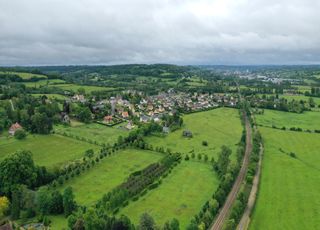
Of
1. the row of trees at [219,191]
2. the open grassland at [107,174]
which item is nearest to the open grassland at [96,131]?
the open grassland at [107,174]

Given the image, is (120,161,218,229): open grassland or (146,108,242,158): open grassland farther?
(146,108,242,158): open grassland

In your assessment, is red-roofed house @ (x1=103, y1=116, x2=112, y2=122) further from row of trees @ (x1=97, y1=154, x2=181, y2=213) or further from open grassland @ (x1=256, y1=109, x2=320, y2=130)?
open grassland @ (x1=256, y1=109, x2=320, y2=130)

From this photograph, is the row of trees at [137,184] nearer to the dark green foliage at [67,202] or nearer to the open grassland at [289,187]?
the dark green foliage at [67,202]

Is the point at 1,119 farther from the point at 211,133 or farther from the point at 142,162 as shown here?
the point at 211,133

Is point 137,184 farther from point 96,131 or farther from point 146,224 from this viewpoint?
point 96,131

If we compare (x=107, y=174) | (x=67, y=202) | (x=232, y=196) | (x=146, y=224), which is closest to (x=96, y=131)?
(x=107, y=174)

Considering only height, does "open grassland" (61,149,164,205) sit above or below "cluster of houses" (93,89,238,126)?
below

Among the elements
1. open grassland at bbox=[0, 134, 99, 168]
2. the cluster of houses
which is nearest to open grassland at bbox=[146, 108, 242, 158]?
the cluster of houses

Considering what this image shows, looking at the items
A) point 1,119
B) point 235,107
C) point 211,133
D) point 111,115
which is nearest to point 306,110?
point 235,107
